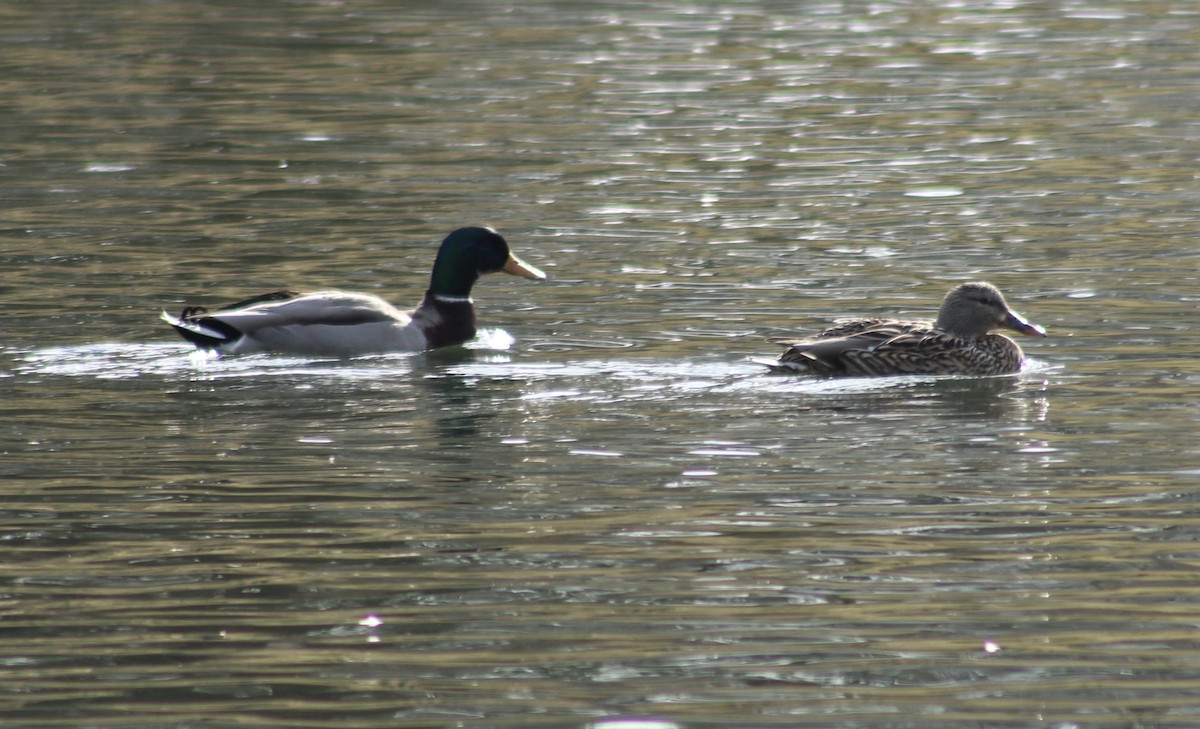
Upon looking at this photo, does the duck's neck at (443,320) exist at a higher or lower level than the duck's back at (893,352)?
lower

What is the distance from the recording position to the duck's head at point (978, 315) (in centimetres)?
1141

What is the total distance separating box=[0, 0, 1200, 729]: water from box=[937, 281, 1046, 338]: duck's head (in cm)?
38

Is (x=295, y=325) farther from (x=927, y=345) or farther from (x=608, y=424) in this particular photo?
(x=927, y=345)

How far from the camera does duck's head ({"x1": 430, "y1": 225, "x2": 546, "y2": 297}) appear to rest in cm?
1311

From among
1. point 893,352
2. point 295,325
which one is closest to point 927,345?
point 893,352

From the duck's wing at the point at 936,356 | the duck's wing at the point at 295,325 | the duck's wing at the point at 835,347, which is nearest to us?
the duck's wing at the point at 835,347

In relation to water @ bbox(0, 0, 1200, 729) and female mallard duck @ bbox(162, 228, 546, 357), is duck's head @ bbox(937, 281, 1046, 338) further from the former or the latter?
female mallard duck @ bbox(162, 228, 546, 357)

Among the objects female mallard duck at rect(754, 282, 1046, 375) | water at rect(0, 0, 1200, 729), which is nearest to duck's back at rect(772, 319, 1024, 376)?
female mallard duck at rect(754, 282, 1046, 375)

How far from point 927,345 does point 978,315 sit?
44 cm

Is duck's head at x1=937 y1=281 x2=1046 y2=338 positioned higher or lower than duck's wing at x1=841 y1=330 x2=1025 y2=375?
higher

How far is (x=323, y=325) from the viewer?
39.8ft

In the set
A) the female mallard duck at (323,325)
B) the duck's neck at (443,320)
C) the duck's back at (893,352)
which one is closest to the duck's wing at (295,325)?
the female mallard duck at (323,325)

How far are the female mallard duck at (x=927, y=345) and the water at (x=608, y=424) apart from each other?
15 cm

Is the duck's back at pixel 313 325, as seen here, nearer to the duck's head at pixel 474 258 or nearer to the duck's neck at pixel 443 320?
the duck's neck at pixel 443 320
